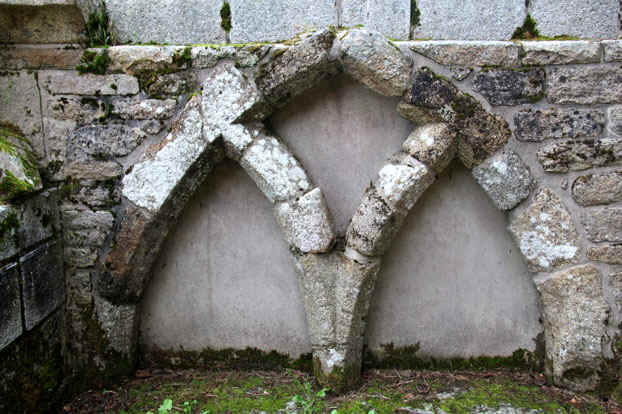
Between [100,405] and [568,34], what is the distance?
3.50 meters

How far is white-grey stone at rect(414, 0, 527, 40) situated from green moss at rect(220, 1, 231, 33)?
1.11 m

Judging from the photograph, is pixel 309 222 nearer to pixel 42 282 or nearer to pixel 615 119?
pixel 42 282

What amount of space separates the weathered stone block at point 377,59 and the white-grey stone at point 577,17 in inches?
33.9

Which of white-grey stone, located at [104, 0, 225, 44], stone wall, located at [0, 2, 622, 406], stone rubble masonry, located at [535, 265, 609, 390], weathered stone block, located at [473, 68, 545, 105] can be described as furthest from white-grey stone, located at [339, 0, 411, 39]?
stone rubble masonry, located at [535, 265, 609, 390]

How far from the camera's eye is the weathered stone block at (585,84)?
2232 mm

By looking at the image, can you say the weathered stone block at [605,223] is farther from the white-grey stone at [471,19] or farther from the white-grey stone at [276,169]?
the white-grey stone at [276,169]

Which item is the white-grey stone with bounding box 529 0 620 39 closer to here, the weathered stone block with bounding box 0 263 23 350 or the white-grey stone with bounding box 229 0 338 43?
the white-grey stone with bounding box 229 0 338 43

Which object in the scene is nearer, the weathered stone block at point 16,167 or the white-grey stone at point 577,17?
the weathered stone block at point 16,167

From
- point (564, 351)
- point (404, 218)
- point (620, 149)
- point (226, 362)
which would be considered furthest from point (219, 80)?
point (564, 351)

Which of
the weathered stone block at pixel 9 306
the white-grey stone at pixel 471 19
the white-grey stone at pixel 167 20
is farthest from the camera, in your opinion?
the white-grey stone at pixel 167 20

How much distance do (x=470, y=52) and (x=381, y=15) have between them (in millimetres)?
559

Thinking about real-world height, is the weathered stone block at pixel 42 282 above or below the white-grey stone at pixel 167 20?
below

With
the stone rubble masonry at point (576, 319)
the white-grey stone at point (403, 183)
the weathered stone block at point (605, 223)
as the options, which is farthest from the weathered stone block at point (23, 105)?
the weathered stone block at point (605, 223)

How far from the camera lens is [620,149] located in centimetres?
226
